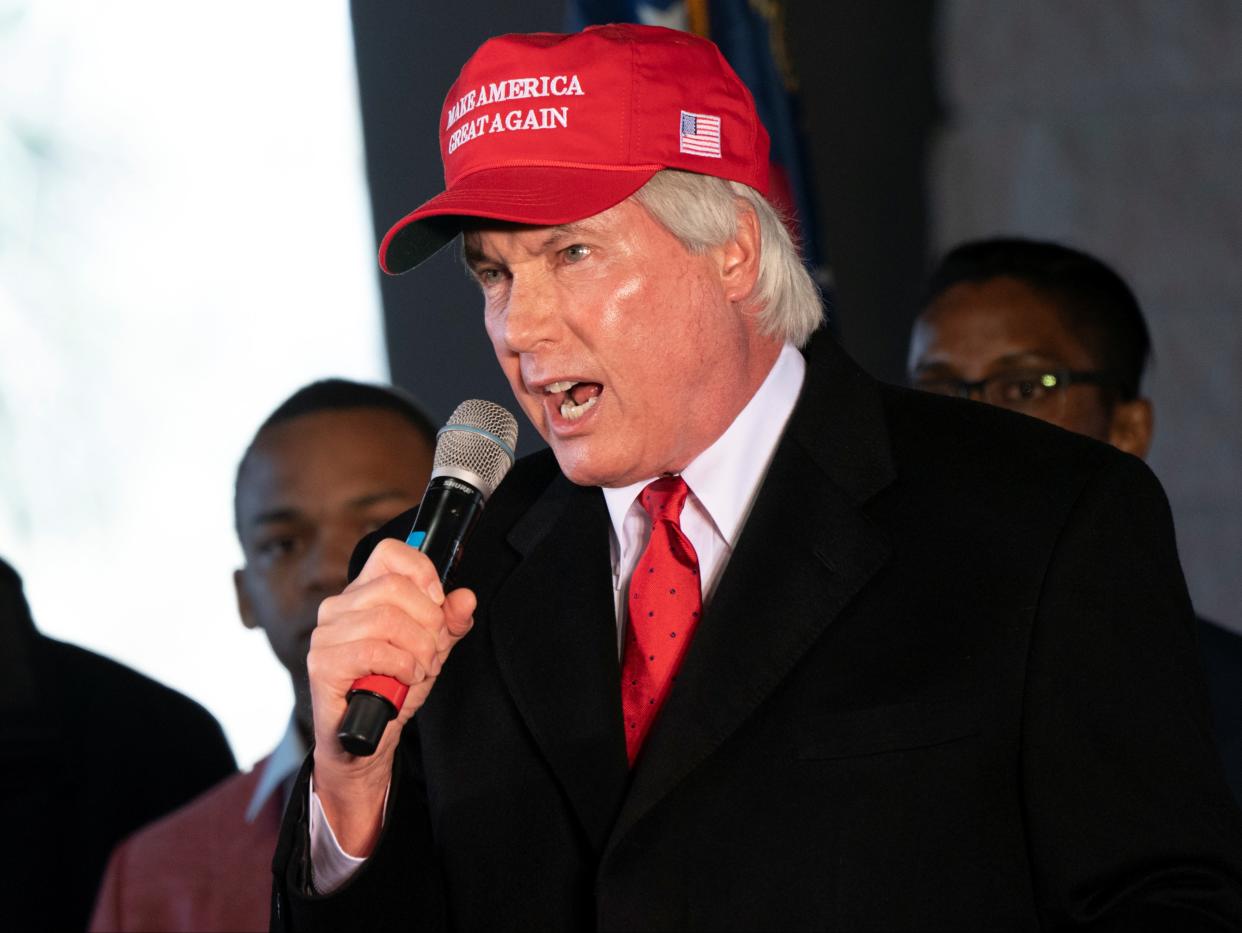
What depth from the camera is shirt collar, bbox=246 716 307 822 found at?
2.55m

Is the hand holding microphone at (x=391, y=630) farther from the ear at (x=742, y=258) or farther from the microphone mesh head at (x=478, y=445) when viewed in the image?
the ear at (x=742, y=258)

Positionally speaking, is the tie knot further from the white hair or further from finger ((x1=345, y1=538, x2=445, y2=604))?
finger ((x1=345, y1=538, x2=445, y2=604))

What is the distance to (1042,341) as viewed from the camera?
2.87 metres

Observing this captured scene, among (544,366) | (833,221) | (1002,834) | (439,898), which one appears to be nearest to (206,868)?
(439,898)

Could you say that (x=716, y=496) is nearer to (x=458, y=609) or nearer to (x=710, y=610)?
(x=710, y=610)

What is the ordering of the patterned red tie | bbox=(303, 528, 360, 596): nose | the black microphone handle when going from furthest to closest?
bbox=(303, 528, 360, 596): nose < the patterned red tie < the black microphone handle

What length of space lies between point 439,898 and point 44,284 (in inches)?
91.8

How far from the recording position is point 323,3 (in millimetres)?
3617

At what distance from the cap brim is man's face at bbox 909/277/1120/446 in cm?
133

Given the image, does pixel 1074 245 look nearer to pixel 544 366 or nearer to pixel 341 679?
pixel 544 366

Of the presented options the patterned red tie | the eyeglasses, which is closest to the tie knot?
the patterned red tie

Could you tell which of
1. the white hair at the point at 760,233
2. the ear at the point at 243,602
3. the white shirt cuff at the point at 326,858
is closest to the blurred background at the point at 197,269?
the ear at the point at 243,602

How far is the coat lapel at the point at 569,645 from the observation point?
160 cm

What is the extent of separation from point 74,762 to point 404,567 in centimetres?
178
